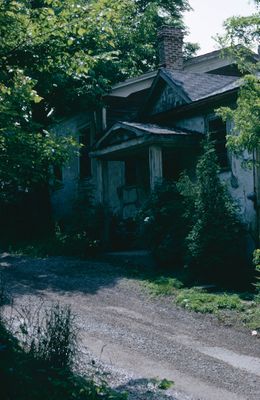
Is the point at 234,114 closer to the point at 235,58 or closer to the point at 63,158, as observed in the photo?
the point at 235,58

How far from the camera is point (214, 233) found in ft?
42.2

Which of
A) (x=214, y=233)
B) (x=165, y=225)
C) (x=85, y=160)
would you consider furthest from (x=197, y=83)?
(x=214, y=233)

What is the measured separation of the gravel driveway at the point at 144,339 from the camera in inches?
257

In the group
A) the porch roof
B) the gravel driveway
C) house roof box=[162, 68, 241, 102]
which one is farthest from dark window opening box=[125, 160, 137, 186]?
the gravel driveway

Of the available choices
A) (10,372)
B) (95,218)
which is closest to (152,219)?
(95,218)

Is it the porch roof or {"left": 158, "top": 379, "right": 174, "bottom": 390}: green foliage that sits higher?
the porch roof

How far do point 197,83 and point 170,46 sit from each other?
121 inches

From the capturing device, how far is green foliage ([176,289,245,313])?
34.8ft

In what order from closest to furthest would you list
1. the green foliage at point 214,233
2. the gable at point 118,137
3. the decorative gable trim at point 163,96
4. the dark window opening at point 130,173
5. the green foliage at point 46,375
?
1. the green foliage at point 46,375
2. the green foliage at point 214,233
3. the gable at point 118,137
4. the decorative gable trim at point 163,96
5. the dark window opening at point 130,173

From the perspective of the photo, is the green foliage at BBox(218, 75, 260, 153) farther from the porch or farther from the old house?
the porch

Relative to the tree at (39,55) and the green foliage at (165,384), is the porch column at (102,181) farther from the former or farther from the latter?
the green foliage at (165,384)

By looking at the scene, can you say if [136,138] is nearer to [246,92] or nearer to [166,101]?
[166,101]

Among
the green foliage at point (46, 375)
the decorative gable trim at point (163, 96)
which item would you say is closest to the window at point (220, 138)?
the decorative gable trim at point (163, 96)

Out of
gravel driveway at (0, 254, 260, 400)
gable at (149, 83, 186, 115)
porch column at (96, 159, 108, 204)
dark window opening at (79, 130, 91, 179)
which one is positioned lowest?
gravel driveway at (0, 254, 260, 400)
